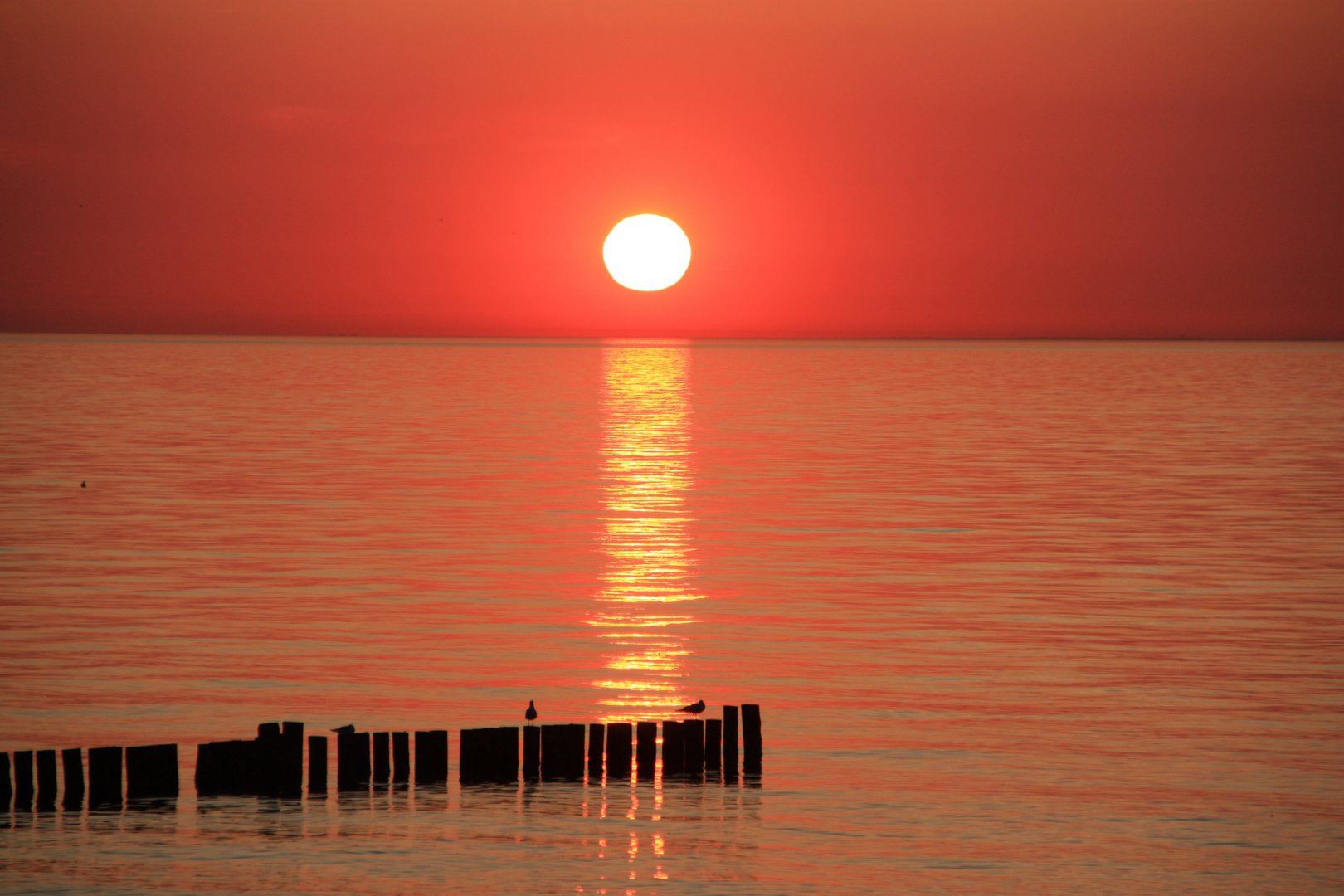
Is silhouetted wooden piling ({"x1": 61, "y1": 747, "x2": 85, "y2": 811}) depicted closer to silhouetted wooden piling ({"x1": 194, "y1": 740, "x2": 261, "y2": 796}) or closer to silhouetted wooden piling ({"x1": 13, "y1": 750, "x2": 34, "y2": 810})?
silhouetted wooden piling ({"x1": 13, "y1": 750, "x2": 34, "y2": 810})

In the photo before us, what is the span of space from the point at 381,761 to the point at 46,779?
3323mm

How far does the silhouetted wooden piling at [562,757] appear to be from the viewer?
16688mm

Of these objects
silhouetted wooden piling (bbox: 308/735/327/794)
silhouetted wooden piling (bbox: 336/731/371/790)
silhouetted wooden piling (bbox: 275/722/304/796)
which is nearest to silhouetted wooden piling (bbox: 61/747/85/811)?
silhouetted wooden piling (bbox: 275/722/304/796)

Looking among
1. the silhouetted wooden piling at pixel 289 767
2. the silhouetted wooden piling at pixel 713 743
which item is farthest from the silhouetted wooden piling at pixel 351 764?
the silhouetted wooden piling at pixel 713 743

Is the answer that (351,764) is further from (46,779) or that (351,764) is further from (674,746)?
(674,746)

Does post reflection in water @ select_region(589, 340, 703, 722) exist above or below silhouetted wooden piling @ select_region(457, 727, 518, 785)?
above

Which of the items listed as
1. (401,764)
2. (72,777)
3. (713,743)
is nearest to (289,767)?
(401,764)

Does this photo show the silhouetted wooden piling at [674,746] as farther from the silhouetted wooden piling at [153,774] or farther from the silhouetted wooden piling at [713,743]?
the silhouetted wooden piling at [153,774]

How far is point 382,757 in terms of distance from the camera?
16.6 meters

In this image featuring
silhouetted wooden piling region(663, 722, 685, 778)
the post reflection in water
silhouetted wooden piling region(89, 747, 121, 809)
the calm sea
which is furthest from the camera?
the post reflection in water

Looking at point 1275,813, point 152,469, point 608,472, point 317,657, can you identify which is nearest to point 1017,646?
point 1275,813

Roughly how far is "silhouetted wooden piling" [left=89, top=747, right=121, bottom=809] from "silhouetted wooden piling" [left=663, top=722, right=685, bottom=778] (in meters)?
5.68

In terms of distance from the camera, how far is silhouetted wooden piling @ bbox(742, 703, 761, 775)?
16891 millimetres

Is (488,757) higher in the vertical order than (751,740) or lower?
lower
